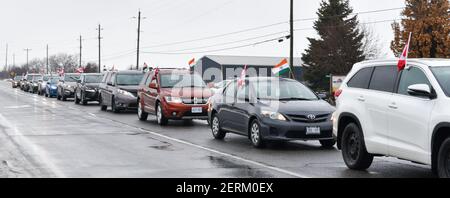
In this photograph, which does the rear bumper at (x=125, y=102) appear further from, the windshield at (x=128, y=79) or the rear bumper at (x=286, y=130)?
the rear bumper at (x=286, y=130)

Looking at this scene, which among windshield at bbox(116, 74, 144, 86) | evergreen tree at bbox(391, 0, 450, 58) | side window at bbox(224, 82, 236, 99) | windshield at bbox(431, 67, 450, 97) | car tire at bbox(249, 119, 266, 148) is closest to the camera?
windshield at bbox(431, 67, 450, 97)

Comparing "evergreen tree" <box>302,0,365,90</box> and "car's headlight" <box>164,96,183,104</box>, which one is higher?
"evergreen tree" <box>302,0,365,90</box>

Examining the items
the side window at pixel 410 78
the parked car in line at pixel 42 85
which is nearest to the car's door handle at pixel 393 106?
the side window at pixel 410 78

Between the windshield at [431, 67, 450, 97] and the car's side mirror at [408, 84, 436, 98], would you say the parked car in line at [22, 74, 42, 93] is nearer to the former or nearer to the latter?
the windshield at [431, 67, 450, 97]

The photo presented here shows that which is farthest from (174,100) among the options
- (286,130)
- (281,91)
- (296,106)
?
(286,130)

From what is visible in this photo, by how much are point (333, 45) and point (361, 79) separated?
171 feet

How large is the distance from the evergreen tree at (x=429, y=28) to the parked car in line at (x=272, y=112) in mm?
35351

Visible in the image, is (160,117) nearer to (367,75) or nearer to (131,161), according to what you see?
(131,161)

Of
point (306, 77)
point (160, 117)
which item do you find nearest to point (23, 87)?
point (306, 77)

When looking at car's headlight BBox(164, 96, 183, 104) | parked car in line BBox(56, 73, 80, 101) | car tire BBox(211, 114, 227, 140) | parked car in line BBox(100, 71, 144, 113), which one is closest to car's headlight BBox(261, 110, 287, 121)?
car tire BBox(211, 114, 227, 140)

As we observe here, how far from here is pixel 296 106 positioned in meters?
12.4

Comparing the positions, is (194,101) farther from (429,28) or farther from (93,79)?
(429,28)

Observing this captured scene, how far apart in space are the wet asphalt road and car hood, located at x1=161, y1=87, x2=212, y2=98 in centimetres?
190

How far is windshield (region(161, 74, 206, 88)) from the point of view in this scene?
63.8 ft
